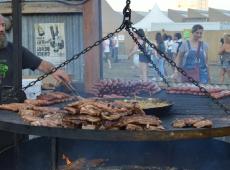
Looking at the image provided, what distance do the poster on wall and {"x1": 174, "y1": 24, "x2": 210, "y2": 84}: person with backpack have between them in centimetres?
258

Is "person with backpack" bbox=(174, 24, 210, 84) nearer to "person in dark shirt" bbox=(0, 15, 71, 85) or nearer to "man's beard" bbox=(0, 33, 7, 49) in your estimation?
"person in dark shirt" bbox=(0, 15, 71, 85)

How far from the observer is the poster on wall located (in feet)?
29.3

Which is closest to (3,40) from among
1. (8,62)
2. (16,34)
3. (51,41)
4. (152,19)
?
(8,62)

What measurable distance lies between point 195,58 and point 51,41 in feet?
10.2

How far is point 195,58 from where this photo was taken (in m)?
8.95

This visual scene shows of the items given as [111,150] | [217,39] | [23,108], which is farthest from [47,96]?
[217,39]

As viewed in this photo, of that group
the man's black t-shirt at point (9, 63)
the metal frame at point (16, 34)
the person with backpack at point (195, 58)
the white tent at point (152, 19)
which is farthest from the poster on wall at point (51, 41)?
the white tent at point (152, 19)

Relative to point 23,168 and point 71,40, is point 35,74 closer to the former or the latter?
point 71,40

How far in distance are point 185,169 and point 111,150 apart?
0.81 m

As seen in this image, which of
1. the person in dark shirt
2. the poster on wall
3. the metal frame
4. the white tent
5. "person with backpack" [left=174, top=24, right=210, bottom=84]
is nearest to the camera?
the metal frame

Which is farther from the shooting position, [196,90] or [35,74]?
[35,74]

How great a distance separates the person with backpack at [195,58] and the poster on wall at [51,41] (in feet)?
8.47

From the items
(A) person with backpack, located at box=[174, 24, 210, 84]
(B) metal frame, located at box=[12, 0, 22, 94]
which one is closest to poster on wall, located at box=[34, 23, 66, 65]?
(A) person with backpack, located at box=[174, 24, 210, 84]

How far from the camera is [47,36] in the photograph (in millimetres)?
9031
